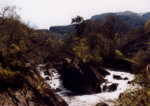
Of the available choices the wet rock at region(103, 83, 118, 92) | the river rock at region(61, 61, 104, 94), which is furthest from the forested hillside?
the wet rock at region(103, 83, 118, 92)

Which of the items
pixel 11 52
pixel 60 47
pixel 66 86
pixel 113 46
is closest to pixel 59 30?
pixel 60 47

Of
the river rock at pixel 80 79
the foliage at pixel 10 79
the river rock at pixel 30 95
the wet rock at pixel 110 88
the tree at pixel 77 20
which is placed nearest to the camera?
the river rock at pixel 30 95

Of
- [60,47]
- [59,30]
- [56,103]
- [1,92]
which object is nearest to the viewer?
[1,92]

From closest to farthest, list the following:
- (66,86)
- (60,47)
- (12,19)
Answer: (12,19), (66,86), (60,47)

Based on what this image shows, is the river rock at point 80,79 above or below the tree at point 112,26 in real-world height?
below

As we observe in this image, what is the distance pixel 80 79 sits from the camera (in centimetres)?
2388

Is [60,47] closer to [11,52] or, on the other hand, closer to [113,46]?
[113,46]

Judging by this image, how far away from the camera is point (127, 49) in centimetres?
4334

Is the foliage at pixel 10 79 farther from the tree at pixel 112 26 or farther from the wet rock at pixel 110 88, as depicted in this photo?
the tree at pixel 112 26

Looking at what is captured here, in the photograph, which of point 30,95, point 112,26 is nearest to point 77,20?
point 112,26

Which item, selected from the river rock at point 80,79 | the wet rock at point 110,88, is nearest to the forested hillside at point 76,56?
the river rock at point 80,79

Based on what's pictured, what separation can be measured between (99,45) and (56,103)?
26959mm

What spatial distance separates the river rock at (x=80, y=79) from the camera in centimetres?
2315

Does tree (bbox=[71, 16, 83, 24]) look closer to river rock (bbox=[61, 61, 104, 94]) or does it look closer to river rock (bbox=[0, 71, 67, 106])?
river rock (bbox=[61, 61, 104, 94])
